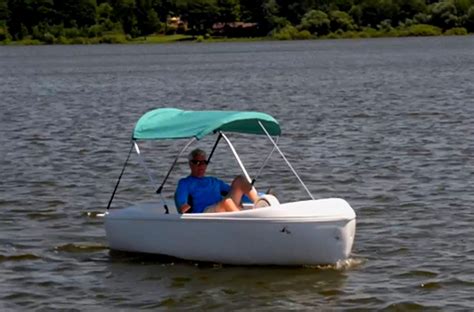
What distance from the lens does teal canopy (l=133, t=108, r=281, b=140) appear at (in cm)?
1552

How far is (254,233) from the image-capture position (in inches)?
575

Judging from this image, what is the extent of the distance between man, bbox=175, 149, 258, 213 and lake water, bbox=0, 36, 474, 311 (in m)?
0.73

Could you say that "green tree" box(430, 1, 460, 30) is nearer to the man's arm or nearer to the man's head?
the man's head

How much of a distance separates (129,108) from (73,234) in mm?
25408

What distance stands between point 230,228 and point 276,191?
6778 millimetres

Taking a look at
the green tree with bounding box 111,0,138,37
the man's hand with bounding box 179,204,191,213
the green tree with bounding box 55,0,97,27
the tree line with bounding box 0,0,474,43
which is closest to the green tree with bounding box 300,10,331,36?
the tree line with bounding box 0,0,474,43

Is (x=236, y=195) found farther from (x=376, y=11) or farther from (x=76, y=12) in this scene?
(x=76, y=12)

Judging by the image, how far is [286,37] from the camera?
145m

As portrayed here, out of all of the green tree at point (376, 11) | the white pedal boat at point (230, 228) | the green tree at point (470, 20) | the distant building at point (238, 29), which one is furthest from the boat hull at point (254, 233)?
the distant building at point (238, 29)

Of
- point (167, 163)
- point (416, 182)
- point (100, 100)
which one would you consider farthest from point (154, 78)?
point (416, 182)

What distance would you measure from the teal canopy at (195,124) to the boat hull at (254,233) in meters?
0.98

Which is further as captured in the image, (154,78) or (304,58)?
(304,58)

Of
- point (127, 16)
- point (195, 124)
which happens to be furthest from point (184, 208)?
point (127, 16)

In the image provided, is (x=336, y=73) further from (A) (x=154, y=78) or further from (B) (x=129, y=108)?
(B) (x=129, y=108)
